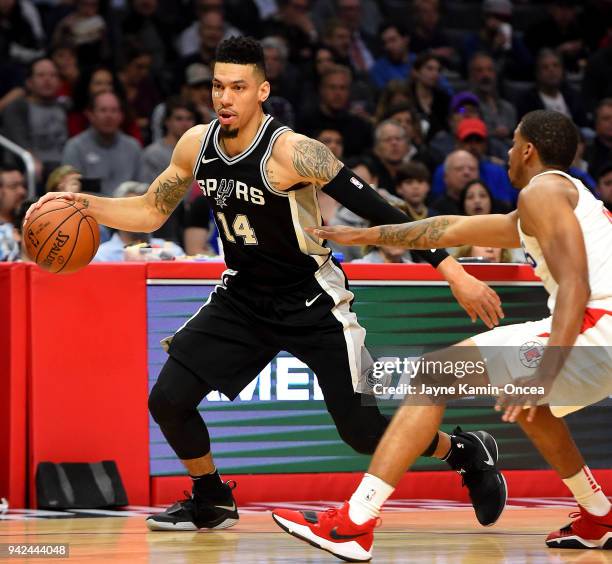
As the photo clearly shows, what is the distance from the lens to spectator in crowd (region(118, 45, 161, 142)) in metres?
12.1

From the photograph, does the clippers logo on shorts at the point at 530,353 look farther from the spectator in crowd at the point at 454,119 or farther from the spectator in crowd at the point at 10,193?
the spectator in crowd at the point at 454,119

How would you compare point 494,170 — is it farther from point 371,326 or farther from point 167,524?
point 167,524

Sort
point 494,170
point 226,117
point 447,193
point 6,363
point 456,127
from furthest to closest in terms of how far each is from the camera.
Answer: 1. point 456,127
2. point 494,170
3. point 447,193
4. point 6,363
5. point 226,117

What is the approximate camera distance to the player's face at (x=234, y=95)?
5547 millimetres

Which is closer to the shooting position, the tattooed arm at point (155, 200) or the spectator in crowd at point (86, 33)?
the tattooed arm at point (155, 200)

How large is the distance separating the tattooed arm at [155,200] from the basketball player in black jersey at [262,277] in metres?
0.01

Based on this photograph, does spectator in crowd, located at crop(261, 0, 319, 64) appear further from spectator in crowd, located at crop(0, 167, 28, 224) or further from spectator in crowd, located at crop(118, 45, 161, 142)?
spectator in crowd, located at crop(0, 167, 28, 224)

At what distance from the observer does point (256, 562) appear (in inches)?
192

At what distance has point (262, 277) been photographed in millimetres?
5652

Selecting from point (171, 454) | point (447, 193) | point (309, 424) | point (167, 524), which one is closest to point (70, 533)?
point (167, 524)

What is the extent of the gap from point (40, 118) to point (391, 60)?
13.3 ft

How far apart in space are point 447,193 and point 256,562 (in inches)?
229

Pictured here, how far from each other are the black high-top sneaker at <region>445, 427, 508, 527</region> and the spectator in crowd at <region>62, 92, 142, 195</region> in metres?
5.35

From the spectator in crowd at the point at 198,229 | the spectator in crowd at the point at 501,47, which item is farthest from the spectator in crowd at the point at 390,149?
the spectator in crowd at the point at 501,47
